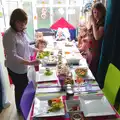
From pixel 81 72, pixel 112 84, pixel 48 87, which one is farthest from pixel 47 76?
pixel 112 84

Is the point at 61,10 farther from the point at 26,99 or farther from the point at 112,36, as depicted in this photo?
the point at 26,99

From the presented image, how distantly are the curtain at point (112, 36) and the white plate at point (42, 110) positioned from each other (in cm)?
101

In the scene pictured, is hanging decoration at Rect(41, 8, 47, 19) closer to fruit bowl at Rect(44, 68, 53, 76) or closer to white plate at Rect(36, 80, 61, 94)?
fruit bowl at Rect(44, 68, 53, 76)

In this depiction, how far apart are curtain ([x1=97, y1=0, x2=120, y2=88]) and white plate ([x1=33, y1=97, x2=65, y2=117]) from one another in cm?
101

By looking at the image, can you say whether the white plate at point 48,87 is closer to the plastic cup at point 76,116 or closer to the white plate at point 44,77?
the white plate at point 44,77

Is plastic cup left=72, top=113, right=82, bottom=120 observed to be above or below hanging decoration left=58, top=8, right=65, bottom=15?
below

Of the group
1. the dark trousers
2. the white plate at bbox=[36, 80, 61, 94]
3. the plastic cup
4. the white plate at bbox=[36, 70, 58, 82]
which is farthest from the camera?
the dark trousers

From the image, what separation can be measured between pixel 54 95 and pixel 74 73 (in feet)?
1.38

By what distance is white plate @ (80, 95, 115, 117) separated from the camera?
Answer: 3.65 ft

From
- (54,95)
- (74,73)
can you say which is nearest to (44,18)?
(74,73)

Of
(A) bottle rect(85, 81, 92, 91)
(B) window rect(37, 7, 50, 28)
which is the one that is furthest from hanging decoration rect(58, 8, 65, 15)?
(A) bottle rect(85, 81, 92, 91)

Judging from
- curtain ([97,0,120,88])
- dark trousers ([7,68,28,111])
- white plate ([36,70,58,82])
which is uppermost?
curtain ([97,0,120,88])

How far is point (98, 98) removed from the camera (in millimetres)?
1290

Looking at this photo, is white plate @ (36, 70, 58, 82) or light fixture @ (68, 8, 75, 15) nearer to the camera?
white plate @ (36, 70, 58, 82)
